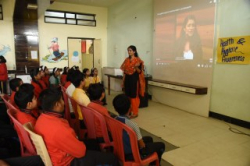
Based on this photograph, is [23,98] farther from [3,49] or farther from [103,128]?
[3,49]

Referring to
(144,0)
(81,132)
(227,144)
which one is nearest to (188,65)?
(227,144)

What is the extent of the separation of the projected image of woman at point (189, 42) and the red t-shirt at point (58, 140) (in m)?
3.32

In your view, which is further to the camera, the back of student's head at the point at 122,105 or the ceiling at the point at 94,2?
the ceiling at the point at 94,2

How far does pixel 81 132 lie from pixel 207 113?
2.66m

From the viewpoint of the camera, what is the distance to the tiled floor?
2.28 metres

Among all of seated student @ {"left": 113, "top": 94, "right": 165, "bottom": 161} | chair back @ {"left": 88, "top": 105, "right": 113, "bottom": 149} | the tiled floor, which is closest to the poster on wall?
the tiled floor

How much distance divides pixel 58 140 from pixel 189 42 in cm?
362

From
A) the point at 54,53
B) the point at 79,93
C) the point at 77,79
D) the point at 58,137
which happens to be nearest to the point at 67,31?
the point at 54,53

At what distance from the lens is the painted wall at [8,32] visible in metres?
6.09

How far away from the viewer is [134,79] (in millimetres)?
3910

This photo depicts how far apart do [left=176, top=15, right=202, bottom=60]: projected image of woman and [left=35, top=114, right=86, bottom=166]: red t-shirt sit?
10.9ft

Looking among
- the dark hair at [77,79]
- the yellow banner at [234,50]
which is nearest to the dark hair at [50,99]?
the dark hair at [77,79]

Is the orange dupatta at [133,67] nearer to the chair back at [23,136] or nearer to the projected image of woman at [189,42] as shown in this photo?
the projected image of woman at [189,42]

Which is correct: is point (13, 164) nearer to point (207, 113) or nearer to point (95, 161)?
point (95, 161)
